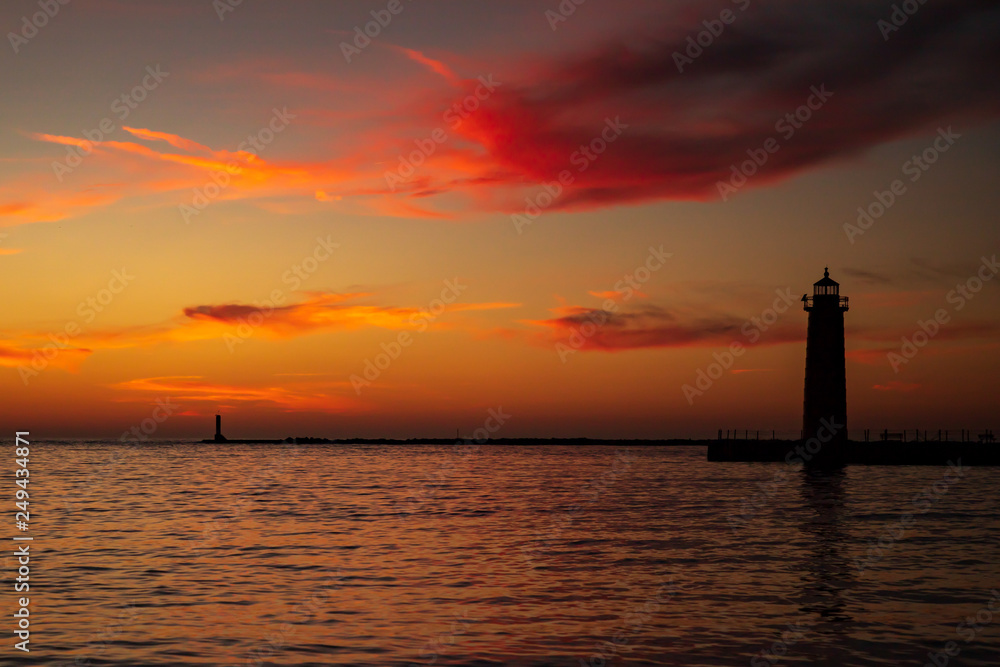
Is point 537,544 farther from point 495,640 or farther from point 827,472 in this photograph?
point 827,472

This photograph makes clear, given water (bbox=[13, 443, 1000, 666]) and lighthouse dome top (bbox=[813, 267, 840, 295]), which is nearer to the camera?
water (bbox=[13, 443, 1000, 666])

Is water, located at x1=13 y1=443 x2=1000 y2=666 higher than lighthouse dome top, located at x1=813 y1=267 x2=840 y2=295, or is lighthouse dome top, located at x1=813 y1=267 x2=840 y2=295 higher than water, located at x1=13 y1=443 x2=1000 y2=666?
lighthouse dome top, located at x1=813 y1=267 x2=840 y2=295

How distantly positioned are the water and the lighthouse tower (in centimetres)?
2635

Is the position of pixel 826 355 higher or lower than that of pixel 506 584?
higher

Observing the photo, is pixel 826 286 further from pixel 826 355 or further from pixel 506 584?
pixel 506 584

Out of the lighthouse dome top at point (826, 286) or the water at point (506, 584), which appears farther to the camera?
the lighthouse dome top at point (826, 286)

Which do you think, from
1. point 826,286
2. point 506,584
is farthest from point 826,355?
point 506,584

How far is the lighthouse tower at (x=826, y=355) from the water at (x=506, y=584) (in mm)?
26351

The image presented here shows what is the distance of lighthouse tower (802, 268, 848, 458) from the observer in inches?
2970

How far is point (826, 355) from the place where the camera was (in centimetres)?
7538

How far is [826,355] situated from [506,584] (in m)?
57.8

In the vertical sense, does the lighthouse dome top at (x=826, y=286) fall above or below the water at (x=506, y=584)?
above

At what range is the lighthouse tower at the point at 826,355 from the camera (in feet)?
247

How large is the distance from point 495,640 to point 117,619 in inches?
332
